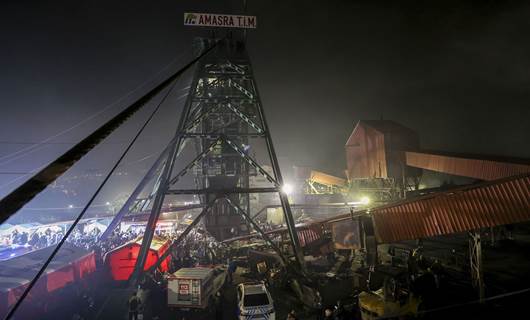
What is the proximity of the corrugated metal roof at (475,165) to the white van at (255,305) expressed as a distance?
13.3 m

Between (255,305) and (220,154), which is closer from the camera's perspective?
(255,305)

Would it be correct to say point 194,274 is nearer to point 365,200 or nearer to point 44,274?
point 44,274

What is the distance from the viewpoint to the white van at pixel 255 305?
10.5 meters

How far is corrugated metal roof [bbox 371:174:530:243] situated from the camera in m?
9.30

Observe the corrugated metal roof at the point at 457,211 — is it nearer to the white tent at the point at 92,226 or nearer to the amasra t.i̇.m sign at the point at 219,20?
the amasra t.i̇.m sign at the point at 219,20

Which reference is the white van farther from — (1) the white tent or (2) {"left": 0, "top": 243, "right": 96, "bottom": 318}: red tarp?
Answer: (1) the white tent

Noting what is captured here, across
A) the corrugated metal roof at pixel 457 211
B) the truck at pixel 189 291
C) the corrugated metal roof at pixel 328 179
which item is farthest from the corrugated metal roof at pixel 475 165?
the truck at pixel 189 291

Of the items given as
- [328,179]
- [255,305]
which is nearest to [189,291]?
[255,305]

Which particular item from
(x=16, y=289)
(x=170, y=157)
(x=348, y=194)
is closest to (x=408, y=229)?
(x=170, y=157)

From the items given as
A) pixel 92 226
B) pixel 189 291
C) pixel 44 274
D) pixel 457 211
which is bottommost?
pixel 189 291

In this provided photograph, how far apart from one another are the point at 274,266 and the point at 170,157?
10.2 m

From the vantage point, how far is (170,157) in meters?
10.5

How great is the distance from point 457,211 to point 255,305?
8.65 meters

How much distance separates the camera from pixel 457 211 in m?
10.4
